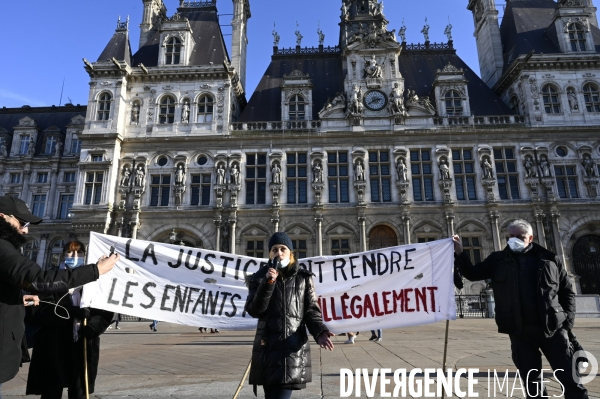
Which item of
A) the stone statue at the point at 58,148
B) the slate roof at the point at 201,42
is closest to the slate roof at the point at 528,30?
the slate roof at the point at 201,42

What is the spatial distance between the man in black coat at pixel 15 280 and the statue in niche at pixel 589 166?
3074 centimetres

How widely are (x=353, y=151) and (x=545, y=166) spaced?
1246cm

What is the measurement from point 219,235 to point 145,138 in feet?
29.1

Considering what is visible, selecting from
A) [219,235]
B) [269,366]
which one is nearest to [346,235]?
[219,235]

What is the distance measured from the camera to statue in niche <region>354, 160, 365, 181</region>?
88.2ft

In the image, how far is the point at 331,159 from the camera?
2781 cm

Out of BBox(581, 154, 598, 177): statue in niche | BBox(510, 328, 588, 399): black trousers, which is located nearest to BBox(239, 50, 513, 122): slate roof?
BBox(581, 154, 598, 177): statue in niche

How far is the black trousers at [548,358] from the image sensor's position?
401 cm

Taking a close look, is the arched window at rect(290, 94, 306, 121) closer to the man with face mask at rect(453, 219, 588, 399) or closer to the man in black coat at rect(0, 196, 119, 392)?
the man with face mask at rect(453, 219, 588, 399)

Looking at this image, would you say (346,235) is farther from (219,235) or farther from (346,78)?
(346,78)

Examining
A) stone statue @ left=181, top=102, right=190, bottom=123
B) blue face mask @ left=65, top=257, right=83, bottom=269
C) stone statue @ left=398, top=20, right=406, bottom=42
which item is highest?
stone statue @ left=398, top=20, right=406, bottom=42

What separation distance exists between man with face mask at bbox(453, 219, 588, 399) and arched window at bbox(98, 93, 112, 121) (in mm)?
29575

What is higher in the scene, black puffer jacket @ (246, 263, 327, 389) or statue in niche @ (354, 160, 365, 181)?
statue in niche @ (354, 160, 365, 181)

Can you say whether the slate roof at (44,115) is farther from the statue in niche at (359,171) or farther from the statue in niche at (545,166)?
the statue in niche at (545,166)
